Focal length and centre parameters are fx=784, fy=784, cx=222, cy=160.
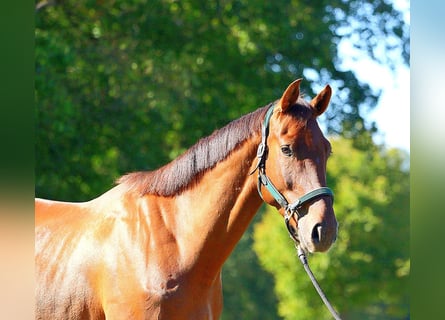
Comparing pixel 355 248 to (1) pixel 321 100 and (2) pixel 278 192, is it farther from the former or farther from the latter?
(2) pixel 278 192

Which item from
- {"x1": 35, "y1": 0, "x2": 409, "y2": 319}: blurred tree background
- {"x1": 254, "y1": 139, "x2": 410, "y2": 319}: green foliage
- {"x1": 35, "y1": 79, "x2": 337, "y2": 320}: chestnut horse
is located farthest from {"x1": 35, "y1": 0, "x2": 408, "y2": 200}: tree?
{"x1": 254, "y1": 139, "x2": 410, "y2": 319}: green foliage

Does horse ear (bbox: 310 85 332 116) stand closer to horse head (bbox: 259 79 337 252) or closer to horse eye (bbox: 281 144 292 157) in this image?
horse head (bbox: 259 79 337 252)

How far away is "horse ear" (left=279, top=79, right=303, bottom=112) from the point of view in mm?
3570

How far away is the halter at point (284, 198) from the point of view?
11.2ft

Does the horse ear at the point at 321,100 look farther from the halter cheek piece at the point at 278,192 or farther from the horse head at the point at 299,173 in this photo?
the halter cheek piece at the point at 278,192

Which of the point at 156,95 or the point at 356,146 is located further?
the point at 356,146

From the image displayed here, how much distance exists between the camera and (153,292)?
3.55 metres

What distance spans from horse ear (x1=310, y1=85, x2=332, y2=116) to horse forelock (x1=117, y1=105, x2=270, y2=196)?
0.24m

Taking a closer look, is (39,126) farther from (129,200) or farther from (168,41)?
(129,200)

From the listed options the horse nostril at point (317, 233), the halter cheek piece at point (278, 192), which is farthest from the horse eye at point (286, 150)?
the horse nostril at point (317, 233)

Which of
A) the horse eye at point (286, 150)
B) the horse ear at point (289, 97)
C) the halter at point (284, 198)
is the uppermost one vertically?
the horse ear at point (289, 97)

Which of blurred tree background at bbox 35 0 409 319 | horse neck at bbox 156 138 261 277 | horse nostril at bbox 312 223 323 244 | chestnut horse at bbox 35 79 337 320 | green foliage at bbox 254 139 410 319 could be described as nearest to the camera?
horse nostril at bbox 312 223 323 244
